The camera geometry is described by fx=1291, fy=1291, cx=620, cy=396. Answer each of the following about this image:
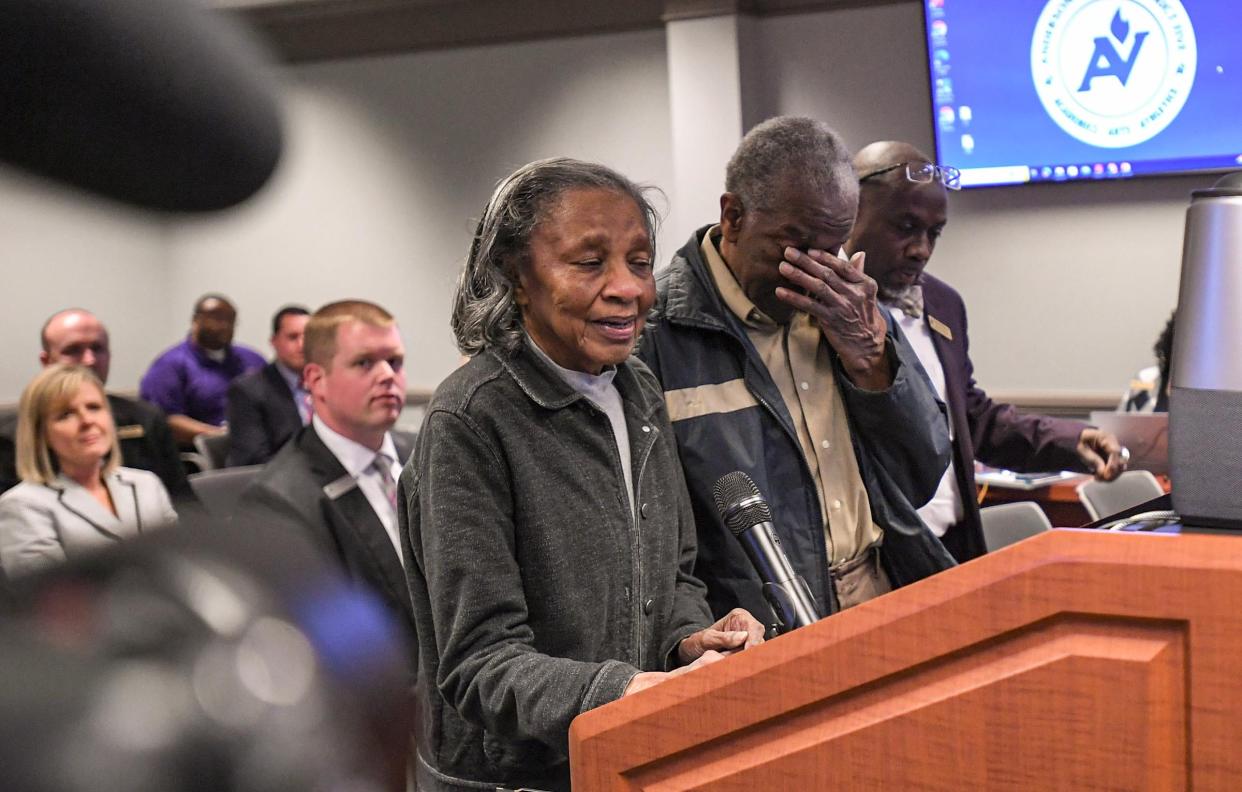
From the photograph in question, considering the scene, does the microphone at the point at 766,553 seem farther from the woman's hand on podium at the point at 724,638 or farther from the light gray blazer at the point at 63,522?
the light gray blazer at the point at 63,522

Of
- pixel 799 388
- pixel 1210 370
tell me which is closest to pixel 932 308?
pixel 799 388

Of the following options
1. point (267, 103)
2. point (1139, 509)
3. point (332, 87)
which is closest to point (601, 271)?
point (1139, 509)

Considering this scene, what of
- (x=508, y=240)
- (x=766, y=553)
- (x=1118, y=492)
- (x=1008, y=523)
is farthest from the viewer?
(x=1118, y=492)

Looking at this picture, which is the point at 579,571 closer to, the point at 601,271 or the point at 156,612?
the point at 601,271

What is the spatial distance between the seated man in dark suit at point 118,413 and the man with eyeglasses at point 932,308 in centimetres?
194

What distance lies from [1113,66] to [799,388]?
4.32 metres

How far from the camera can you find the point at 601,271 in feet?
4.69

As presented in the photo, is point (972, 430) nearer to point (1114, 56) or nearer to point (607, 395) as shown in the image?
point (607, 395)

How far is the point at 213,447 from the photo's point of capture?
5.21 m

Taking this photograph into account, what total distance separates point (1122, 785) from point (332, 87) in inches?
25.9

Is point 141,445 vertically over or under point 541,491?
over

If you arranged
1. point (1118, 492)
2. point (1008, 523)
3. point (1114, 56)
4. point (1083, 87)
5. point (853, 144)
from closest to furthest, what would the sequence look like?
point (1008, 523) → point (1118, 492) → point (1114, 56) → point (1083, 87) → point (853, 144)

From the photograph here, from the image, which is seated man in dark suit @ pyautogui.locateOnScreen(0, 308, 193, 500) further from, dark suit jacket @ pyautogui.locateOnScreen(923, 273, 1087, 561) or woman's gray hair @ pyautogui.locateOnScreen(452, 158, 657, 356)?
dark suit jacket @ pyautogui.locateOnScreen(923, 273, 1087, 561)

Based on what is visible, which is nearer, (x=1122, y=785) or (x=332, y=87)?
(x=332, y=87)
